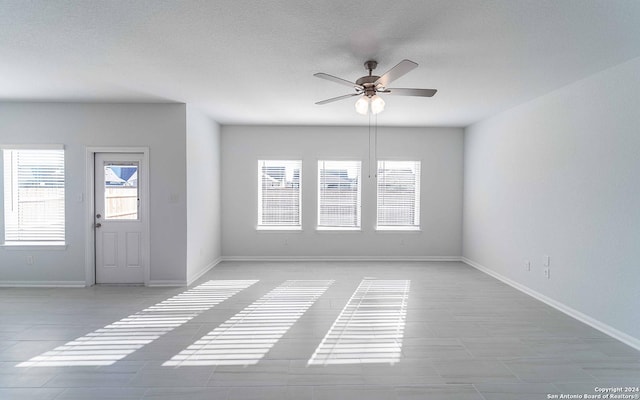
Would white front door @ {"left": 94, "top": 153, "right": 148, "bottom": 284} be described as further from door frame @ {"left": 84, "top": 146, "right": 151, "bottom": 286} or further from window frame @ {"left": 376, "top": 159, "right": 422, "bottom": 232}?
window frame @ {"left": 376, "top": 159, "right": 422, "bottom": 232}

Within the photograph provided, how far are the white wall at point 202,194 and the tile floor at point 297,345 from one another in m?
0.79

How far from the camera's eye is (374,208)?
643 cm

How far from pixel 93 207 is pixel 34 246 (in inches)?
37.6

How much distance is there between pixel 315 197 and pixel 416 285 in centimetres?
253

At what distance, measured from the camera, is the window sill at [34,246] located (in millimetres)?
4660

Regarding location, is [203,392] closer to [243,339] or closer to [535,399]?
[243,339]

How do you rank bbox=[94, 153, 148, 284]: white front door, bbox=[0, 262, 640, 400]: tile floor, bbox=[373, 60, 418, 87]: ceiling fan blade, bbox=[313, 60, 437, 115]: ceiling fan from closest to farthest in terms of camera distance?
bbox=[0, 262, 640, 400]: tile floor, bbox=[373, 60, 418, 87]: ceiling fan blade, bbox=[313, 60, 437, 115]: ceiling fan, bbox=[94, 153, 148, 284]: white front door

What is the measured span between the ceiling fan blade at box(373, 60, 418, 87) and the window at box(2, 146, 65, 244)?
14.9 ft

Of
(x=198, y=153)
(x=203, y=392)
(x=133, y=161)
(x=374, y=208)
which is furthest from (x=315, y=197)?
(x=203, y=392)

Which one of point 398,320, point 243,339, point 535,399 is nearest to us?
point 535,399

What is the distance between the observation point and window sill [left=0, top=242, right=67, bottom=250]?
466 cm

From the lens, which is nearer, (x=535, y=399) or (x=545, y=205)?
(x=535, y=399)

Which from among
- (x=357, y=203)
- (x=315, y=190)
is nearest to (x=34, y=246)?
(x=315, y=190)

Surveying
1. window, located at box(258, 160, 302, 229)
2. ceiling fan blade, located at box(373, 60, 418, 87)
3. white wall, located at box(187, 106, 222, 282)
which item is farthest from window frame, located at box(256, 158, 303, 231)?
ceiling fan blade, located at box(373, 60, 418, 87)
